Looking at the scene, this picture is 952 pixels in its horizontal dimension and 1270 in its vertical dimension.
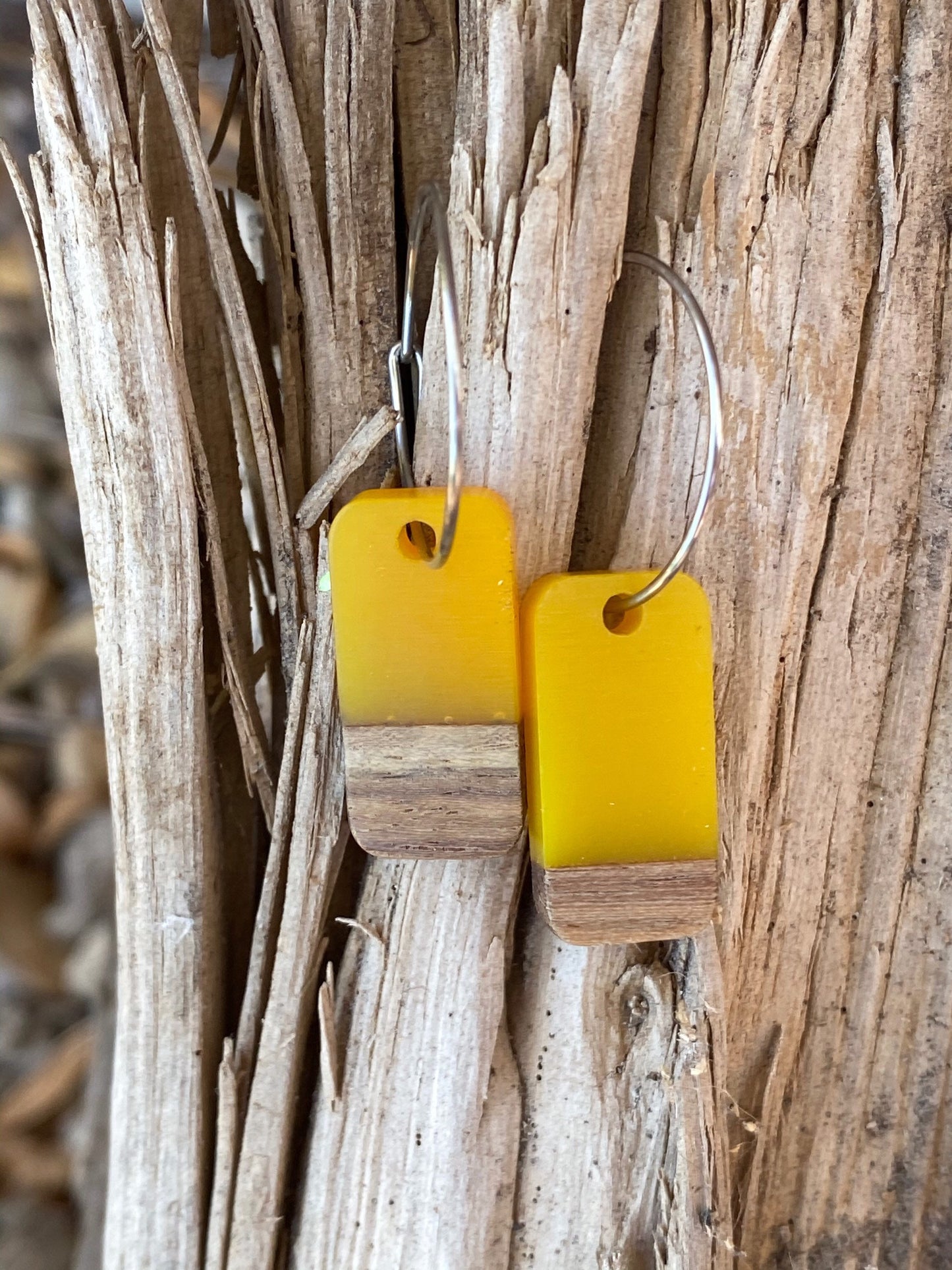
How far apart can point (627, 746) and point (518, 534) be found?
189 mm

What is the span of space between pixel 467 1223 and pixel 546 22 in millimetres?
967

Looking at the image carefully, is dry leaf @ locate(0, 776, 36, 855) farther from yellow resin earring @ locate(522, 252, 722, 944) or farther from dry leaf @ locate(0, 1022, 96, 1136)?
yellow resin earring @ locate(522, 252, 722, 944)

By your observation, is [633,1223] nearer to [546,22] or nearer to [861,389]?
[861,389]

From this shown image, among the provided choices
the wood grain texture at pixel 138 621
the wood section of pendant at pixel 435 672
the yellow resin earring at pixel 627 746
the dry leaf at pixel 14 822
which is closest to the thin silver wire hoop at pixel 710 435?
the yellow resin earring at pixel 627 746

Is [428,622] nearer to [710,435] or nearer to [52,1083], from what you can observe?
[710,435]

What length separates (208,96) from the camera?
0.96 metres

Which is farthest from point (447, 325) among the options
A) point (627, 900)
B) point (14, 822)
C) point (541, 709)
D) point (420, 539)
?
point (14, 822)

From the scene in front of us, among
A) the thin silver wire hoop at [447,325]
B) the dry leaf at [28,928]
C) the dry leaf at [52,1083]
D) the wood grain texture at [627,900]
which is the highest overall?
the thin silver wire hoop at [447,325]

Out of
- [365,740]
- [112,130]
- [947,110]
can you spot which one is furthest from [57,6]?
[947,110]

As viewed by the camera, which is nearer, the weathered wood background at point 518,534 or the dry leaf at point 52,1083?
the weathered wood background at point 518,534

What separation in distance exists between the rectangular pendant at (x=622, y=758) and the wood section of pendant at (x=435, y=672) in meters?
0.03

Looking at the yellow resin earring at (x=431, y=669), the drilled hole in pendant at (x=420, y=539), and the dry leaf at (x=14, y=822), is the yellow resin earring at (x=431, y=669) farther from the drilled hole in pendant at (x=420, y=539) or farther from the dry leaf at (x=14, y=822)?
the dry leaf at (x=14, y=822)

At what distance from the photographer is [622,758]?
69 centimetres

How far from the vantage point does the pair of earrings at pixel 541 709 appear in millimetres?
681
